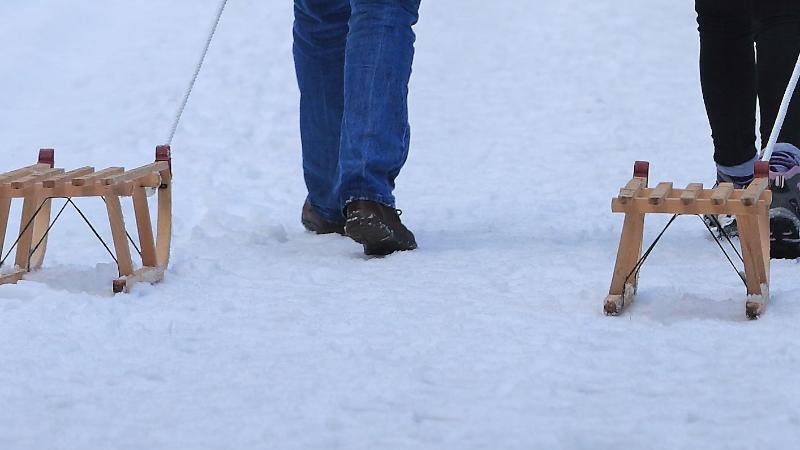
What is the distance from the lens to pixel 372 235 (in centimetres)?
295

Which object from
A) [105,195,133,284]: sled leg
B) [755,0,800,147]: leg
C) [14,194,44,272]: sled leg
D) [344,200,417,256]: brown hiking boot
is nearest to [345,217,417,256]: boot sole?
[344,200,417,256]: brown hiking boot

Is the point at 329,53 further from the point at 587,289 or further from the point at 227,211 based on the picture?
the point at 587,289

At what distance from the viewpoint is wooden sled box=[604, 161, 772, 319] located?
2.20m

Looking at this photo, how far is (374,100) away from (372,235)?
327 millimetres

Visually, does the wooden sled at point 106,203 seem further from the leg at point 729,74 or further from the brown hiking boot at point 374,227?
the leg at point 729,74

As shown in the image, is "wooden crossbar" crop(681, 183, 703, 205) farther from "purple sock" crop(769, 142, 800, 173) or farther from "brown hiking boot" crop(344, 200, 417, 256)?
"brown hiking boot" crop(344, 200, 417, 256)

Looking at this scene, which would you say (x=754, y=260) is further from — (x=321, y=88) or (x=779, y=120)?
(x=321, y=88)

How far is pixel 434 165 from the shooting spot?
5.12 meters

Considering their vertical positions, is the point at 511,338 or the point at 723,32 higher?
the point at 723,32

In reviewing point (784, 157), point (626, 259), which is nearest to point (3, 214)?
point (626, 259)

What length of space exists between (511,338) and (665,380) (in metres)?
0.34

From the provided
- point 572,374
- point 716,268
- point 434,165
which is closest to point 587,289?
point 716,268

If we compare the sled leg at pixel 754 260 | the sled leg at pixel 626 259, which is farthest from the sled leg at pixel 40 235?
the sled leg at pixel 754 260

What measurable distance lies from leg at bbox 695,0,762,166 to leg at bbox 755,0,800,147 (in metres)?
0.09
